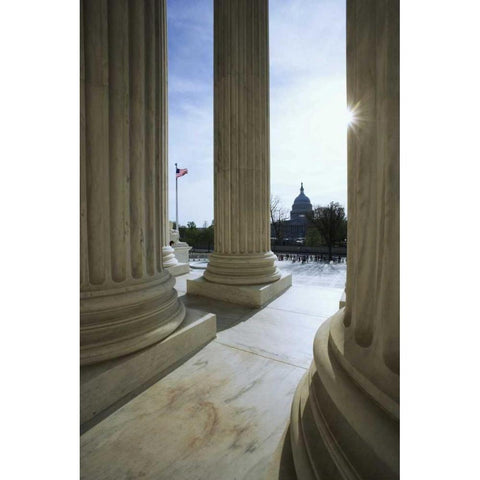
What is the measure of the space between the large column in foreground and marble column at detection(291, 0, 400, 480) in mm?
10148

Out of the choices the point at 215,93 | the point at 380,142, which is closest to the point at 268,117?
the point at 215,93

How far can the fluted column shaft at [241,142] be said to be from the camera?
1427 cm

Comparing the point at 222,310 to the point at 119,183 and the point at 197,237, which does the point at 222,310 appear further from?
the point at 197,237

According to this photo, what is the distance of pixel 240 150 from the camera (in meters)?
14.6

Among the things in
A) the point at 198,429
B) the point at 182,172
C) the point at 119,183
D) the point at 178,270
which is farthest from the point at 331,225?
the point at 198,429

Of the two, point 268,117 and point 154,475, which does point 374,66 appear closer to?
point 154,475

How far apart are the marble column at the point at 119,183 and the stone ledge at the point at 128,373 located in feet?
0.79

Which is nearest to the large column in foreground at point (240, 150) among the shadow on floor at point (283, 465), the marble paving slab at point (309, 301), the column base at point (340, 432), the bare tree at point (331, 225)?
the marble paving slab at point (309, 301)

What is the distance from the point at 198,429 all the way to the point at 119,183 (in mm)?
5595

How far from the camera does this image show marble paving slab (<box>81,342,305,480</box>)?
13.5 ft

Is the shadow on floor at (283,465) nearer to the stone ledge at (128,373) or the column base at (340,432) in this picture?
the column base at (340,432)

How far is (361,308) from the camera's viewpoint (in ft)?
11.8

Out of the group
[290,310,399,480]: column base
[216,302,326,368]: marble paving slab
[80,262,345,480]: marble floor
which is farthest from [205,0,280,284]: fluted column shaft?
[290,310,399,480]: column base

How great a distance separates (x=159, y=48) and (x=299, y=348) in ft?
32.9
